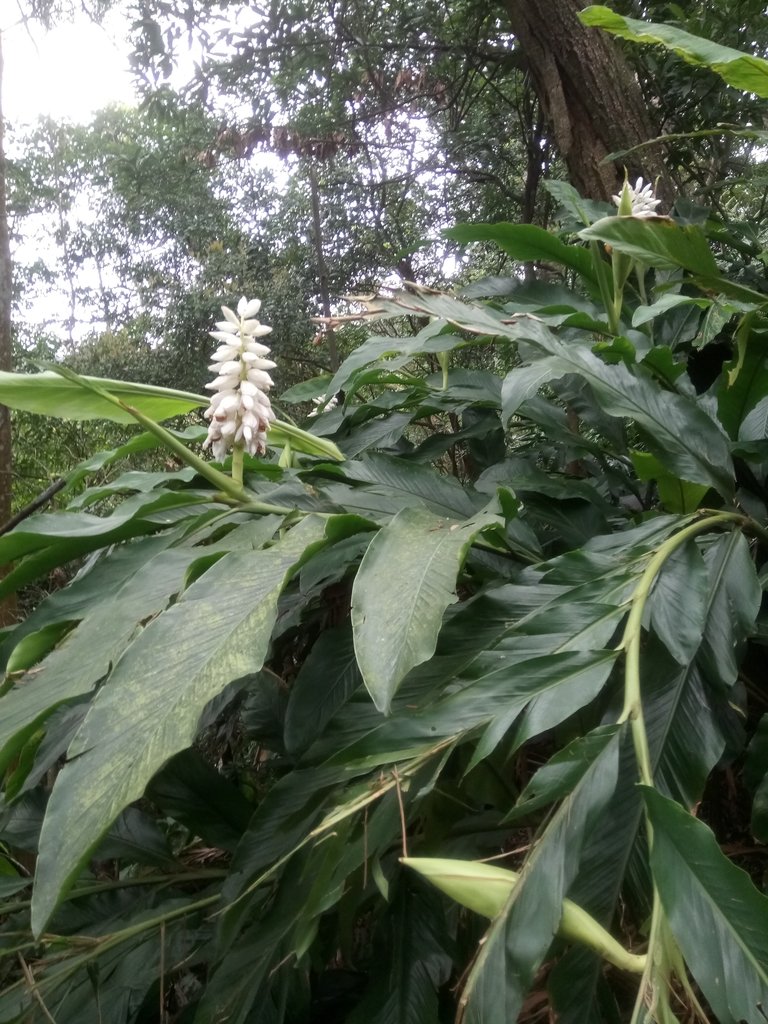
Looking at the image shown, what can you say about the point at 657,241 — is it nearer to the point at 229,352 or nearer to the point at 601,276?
the point at 601,276

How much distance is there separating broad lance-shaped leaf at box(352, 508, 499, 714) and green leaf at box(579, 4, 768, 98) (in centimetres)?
58

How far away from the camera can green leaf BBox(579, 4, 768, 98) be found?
0.78 m

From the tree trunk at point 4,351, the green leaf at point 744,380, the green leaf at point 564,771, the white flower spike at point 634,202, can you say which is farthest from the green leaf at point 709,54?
the tree trunk at point 4,351

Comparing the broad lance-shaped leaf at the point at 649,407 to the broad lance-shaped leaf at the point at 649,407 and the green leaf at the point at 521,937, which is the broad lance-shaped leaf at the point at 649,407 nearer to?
the broad lance-shaped leaf at the point at 649,407

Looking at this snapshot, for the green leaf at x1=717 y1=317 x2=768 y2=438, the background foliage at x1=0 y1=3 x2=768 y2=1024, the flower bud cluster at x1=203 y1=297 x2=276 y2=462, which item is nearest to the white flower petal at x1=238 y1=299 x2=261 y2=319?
the flower bud cluster at x1=203 y1=297 x2=276 y2=462

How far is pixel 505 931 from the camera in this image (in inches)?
13.1

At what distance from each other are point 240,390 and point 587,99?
1.24 m

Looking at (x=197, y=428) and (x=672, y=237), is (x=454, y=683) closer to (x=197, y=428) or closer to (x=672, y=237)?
(x=197, y=428)

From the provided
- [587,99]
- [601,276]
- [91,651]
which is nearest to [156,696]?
[91,651]

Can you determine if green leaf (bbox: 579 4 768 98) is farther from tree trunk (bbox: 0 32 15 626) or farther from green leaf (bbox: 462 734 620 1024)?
tree trunk (bbox: 0 32 15 626)

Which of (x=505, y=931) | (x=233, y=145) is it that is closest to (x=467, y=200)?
(x=233, y=145)

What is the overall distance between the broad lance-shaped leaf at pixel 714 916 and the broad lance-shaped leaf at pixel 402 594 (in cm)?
15

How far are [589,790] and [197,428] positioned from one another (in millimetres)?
556

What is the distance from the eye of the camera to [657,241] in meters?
0.82
